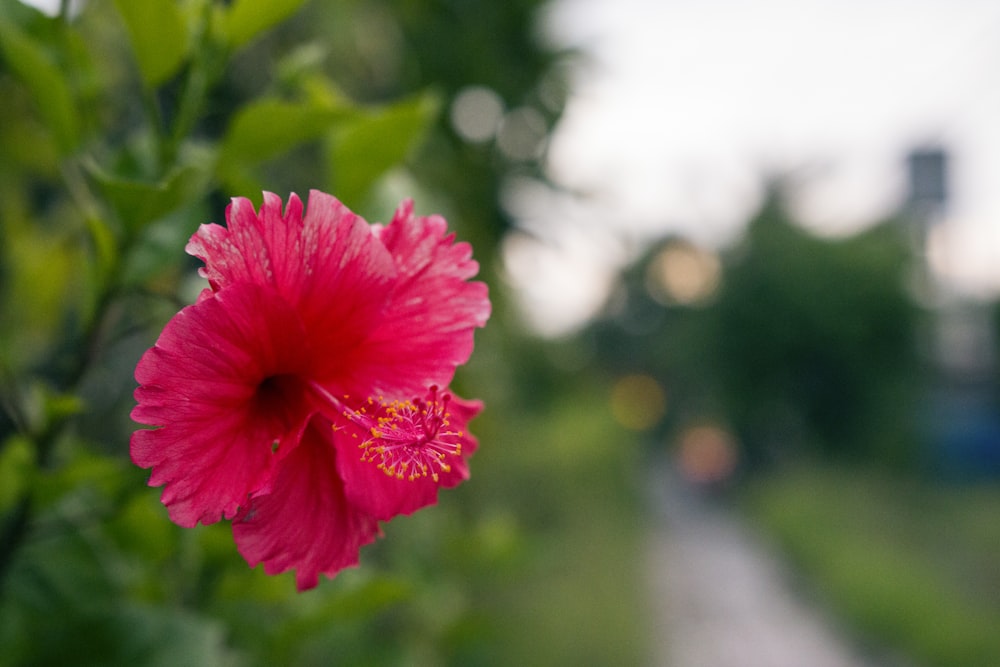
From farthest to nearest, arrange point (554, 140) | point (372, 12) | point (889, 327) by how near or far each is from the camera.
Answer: point (889, 327) < point (554, 140) < point (372, 12)

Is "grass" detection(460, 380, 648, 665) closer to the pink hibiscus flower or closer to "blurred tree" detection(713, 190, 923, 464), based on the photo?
the pink hibiscus flower

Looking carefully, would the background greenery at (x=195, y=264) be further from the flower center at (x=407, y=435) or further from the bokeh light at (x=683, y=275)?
the bokeh light at (x=683, y=275)

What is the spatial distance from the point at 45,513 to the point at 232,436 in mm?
444

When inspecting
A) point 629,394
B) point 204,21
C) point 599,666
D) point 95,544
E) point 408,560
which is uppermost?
point 204,21

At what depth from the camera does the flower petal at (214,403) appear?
1.44 ft

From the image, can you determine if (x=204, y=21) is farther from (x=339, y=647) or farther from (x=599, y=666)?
(x=599, y=666)

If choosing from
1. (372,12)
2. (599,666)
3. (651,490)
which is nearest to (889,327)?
(651,490)

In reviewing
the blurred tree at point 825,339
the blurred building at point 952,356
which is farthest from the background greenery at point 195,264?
the blurred building at point 952,356

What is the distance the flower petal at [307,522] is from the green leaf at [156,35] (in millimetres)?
340

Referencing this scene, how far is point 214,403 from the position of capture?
0.47m

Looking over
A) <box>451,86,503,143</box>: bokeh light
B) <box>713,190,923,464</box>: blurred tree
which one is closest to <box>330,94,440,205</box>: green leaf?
<box>451,86,503,143</box>: bokeh light

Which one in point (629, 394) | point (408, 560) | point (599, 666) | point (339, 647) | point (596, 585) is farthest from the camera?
point (629, 394)

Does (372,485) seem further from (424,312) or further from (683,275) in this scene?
(683,275)

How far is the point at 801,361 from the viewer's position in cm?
1459
